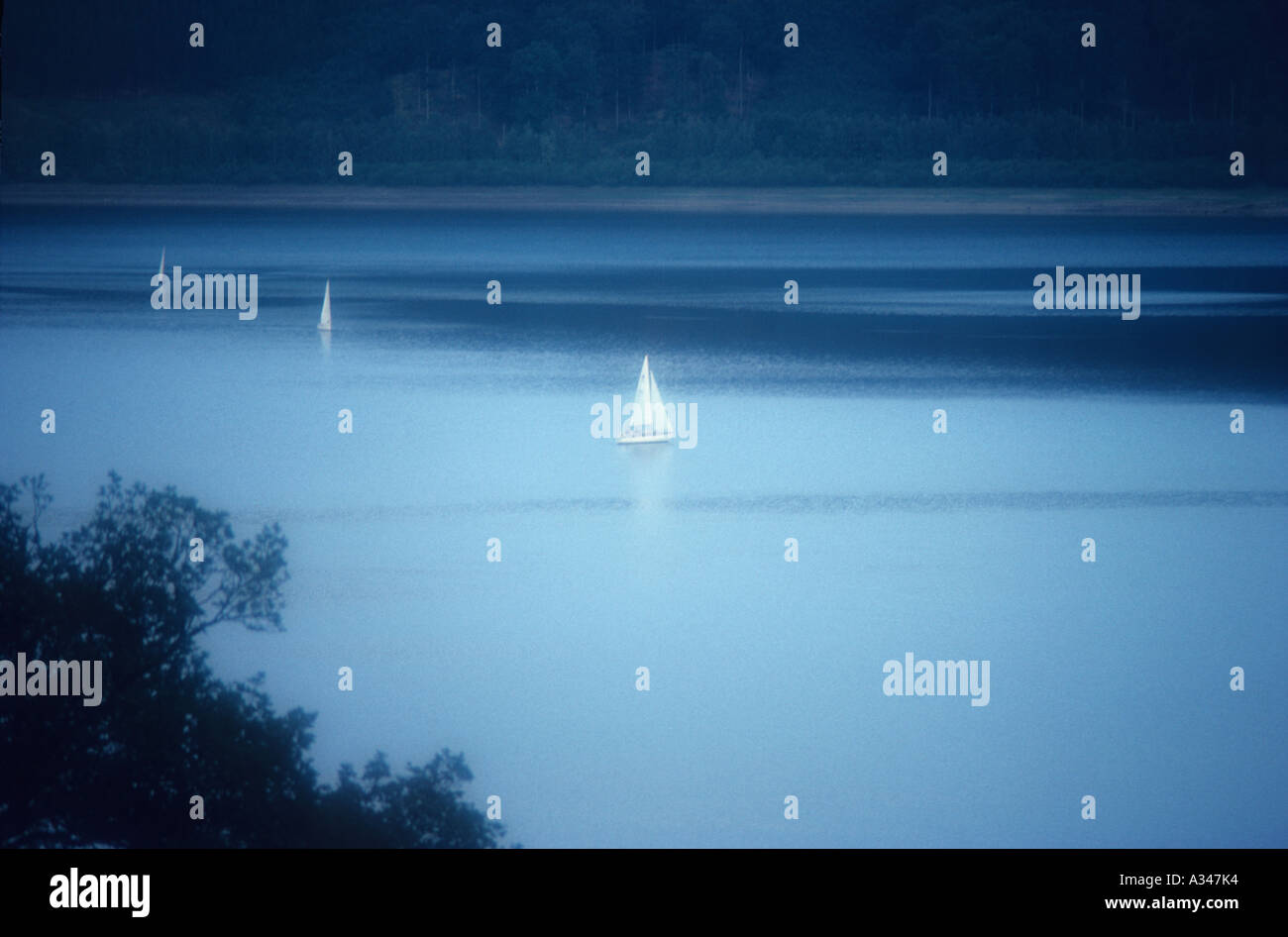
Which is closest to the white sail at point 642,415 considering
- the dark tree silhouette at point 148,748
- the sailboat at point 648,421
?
the sailboat at point 648,421

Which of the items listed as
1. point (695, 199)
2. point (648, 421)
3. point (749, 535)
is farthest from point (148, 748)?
point (695, 199)

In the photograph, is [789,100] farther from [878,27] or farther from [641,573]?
[641,573]

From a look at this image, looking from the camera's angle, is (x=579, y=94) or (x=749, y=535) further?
(x=579, y=94)

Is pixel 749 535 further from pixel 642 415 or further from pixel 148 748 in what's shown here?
Result: pixel 148 748

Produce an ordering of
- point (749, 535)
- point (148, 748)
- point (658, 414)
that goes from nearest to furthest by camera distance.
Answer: point (148, 748) → point (749, 535) → point (658, 414)
